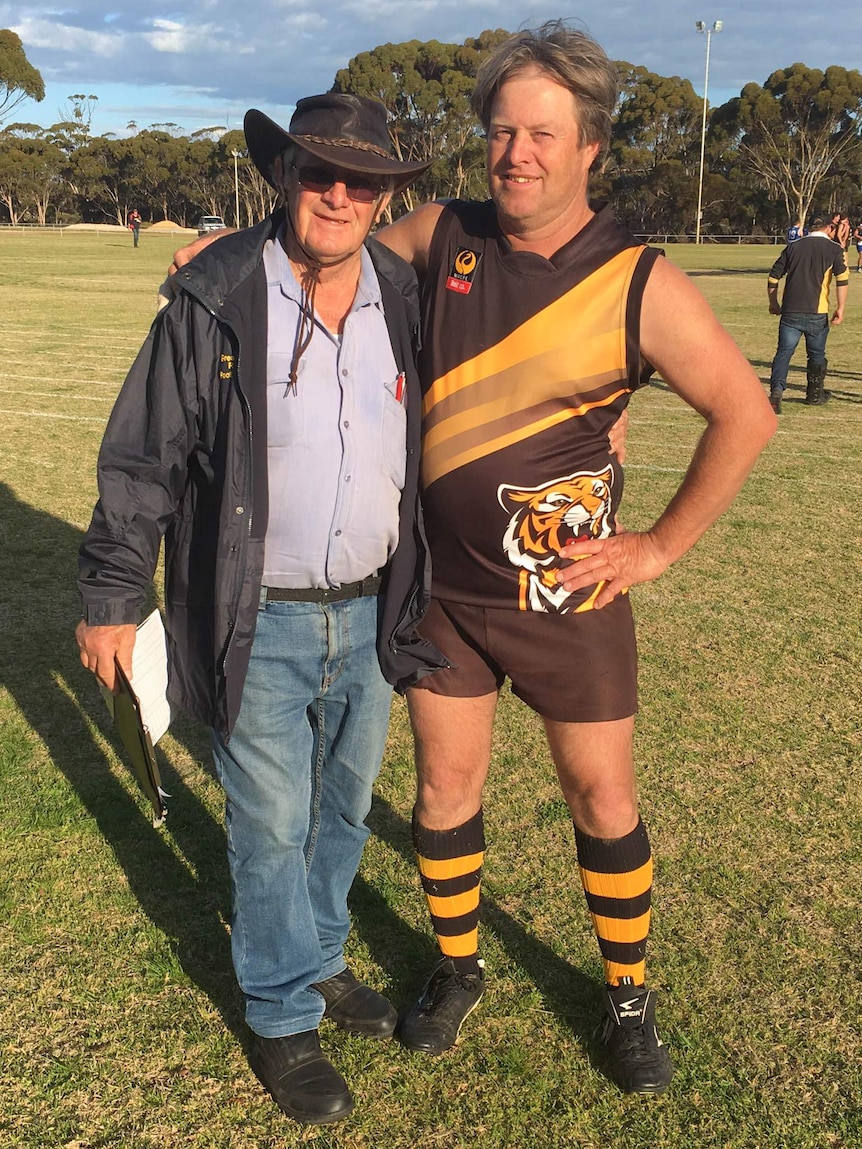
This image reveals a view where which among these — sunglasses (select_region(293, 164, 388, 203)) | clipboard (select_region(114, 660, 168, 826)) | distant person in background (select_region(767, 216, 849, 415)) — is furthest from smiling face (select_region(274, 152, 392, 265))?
distant person in background (select_region(767, 216, 849, 415))

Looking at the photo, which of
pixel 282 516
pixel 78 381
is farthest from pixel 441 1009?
pixel 78 381

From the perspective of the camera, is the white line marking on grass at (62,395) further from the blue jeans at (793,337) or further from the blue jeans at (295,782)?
the blue jeans at (295,782)

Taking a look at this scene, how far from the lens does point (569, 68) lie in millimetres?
2348

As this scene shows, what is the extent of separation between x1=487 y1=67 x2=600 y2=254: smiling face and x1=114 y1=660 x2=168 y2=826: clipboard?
140 centimetres

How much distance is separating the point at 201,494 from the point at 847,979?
7.81 feet

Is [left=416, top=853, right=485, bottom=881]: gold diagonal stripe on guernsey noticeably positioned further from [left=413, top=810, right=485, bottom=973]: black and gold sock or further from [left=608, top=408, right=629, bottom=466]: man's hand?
[left=608, top=408, right=629, bottom=466]: man's hand

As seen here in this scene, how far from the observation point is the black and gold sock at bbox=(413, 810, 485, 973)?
2922 mm

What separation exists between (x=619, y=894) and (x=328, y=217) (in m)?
1.87

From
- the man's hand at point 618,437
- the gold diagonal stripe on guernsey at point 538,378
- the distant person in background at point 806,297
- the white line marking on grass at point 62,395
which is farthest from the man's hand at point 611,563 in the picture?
the distant person in background at point 806,297

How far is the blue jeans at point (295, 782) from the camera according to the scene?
2.54m

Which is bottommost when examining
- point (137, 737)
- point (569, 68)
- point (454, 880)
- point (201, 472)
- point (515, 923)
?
point (515, 923)

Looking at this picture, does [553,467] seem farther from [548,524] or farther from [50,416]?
[50,416]

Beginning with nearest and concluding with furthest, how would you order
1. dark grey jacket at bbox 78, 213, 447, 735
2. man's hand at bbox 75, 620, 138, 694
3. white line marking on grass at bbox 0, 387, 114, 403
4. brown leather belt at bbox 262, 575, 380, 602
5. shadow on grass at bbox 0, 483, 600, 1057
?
dark grey jacket at bbox 78, 213, 447, 735 → man's hand at bbox 75, 620, 138, 694 → brown leather belt at bbox 262, 575, 380, 602 → shadow on grass at bbox 0, 483, 600, 1057 → white line marking on grass at bbox 0, 387, 114, 403

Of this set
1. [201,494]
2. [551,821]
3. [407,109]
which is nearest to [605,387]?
[201,494]
